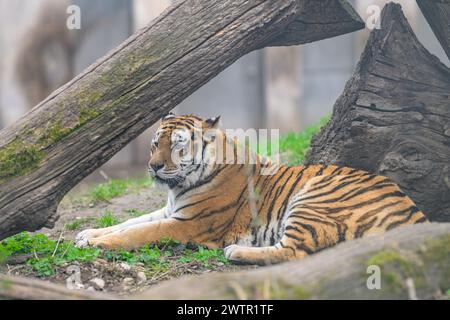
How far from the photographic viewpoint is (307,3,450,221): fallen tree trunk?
5.89 m

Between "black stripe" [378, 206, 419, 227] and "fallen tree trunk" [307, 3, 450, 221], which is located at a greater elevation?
"fallen tree trunk" [307, 3, 450, 221]

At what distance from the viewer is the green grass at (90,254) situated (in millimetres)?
5012

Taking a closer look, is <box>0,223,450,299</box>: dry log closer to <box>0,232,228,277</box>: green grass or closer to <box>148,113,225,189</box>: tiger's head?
<box>0,232,228,277</box>: green grass

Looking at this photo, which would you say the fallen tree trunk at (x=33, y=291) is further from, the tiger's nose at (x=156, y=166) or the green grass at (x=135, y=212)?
the green grass at (x=135, y=212)

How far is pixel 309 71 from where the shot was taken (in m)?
13.7

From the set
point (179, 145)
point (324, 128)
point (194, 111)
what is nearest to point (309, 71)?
point (194, 111)

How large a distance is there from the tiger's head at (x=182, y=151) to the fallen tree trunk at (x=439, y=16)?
1877mm

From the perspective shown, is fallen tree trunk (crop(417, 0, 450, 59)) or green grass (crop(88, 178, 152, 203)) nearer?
fallen tree trunk (crop(417, 0, 450, 59))

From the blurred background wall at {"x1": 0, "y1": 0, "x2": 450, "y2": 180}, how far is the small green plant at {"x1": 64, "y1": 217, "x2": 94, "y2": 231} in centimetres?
483

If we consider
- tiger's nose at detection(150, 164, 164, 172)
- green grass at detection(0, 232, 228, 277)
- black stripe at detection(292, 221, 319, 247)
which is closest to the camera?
green grass at detection(0, 232, 228, 277)

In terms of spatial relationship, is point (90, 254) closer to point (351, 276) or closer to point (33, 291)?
point (33, 291)

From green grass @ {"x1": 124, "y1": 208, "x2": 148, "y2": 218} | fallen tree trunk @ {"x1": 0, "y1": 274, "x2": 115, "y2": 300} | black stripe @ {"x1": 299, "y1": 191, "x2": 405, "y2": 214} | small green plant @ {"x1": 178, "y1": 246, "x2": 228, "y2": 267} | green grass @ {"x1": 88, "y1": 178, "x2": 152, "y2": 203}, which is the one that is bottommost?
fallen tree trunk @ {"x1": 0, "y1": 274, "x2": 115, "y2": 300}

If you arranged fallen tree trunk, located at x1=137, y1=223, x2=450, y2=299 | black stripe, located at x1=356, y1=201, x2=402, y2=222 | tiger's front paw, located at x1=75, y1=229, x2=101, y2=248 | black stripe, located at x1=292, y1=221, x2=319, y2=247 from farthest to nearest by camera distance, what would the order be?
tiger's front paw, located at x1=75, y1=229, x2=101, y2=248 → black stripe, located at x1=356, y1=201, x2=402, y2=222 → black stripe, located at x1=292, y1=221, x2=319, y2=247 → fallen tree trunk, located at x1=137, y1=223, x2=450, y2=299

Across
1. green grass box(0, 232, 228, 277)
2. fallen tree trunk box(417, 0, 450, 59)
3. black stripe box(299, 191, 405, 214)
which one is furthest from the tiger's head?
fallen tree trunk box(417, 0, 450, 59)
